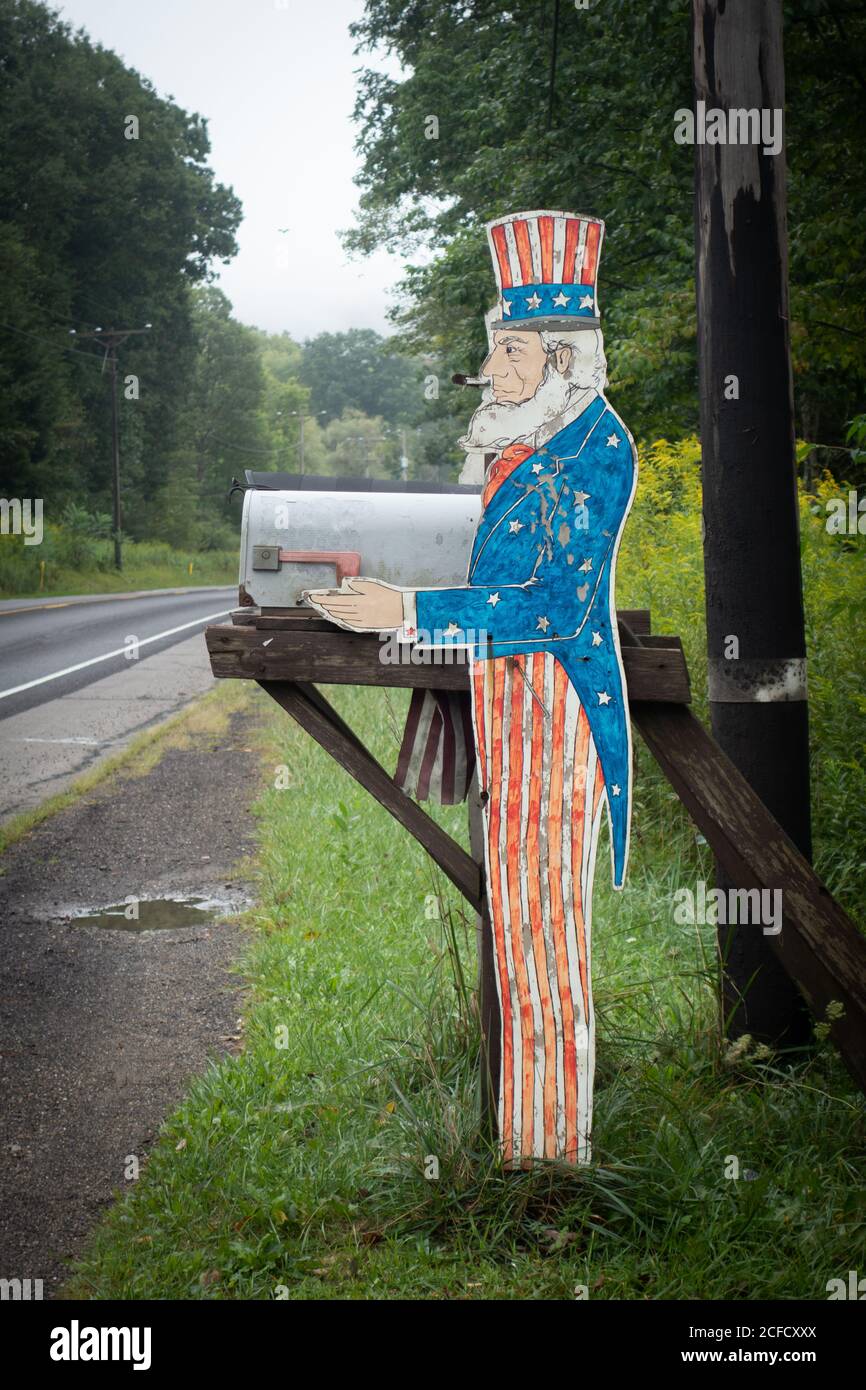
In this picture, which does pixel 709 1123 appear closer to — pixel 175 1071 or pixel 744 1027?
pixel 744 1027

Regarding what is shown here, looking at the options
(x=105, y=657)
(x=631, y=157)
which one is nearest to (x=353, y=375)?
(x=105, y=657)

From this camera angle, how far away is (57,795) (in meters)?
8.58

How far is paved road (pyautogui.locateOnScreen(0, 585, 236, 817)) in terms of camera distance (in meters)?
9.75

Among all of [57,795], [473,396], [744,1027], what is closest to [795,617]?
[744,1027]

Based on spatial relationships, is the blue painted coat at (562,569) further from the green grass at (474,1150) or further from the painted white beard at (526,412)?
the green grass at (474,1150)

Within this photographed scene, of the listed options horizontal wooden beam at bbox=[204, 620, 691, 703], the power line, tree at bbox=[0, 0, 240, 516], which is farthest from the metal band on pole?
the power line

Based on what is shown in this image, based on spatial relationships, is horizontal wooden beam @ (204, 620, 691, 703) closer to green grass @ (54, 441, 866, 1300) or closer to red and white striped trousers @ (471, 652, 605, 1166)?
red and white striped trousers @ (471, 652, 605, 1166)

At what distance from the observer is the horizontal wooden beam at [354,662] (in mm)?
3154

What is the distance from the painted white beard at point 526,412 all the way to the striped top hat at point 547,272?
0.49ft

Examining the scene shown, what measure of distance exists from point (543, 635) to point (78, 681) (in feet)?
39.0

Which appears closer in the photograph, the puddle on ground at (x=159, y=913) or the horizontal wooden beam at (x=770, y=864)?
the horizontal wooden beam at (x=770, y=864)

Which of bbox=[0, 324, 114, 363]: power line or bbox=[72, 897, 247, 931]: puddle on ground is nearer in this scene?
bbox=[72, 897, 247, 931]: puddle on ground

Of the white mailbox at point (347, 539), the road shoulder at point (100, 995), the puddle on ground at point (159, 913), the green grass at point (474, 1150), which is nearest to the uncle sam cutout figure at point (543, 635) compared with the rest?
the white mailbox at point (347, 539)

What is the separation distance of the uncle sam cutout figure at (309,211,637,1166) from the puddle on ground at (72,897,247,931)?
3106 mm
